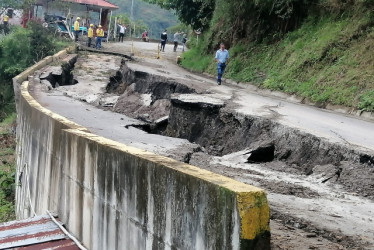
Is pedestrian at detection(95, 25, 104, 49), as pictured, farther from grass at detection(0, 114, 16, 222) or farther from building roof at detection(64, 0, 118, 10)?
building roof at detection(64, 0, 118, 10)

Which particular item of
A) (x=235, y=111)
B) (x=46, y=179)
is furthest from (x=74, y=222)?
(x=235, y=111)

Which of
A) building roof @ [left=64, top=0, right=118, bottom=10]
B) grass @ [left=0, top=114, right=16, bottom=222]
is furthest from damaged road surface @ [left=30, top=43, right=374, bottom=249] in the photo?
building roof @ [left=64, top=0, right=118, bottom=10]

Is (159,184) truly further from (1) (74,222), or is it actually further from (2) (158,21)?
(2) (158,21)

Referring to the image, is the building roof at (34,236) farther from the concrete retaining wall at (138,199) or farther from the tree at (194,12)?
the tree at (194,12)

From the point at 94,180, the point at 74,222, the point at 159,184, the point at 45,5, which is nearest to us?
the point at 159,184

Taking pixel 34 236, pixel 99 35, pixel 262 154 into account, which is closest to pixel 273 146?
pixel 262 154

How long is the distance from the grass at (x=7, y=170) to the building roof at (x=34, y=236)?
5813 mm

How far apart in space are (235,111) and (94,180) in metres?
4.94

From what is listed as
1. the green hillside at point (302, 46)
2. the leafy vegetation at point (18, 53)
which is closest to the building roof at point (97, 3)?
the leafy vegetation at point (18, 53)

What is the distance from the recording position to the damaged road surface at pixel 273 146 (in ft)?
15.0

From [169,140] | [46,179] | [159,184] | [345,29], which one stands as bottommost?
[46,179]

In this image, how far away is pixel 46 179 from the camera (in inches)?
346

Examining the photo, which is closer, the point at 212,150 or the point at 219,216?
the point at 219,216

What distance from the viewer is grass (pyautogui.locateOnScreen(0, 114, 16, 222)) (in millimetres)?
13755
